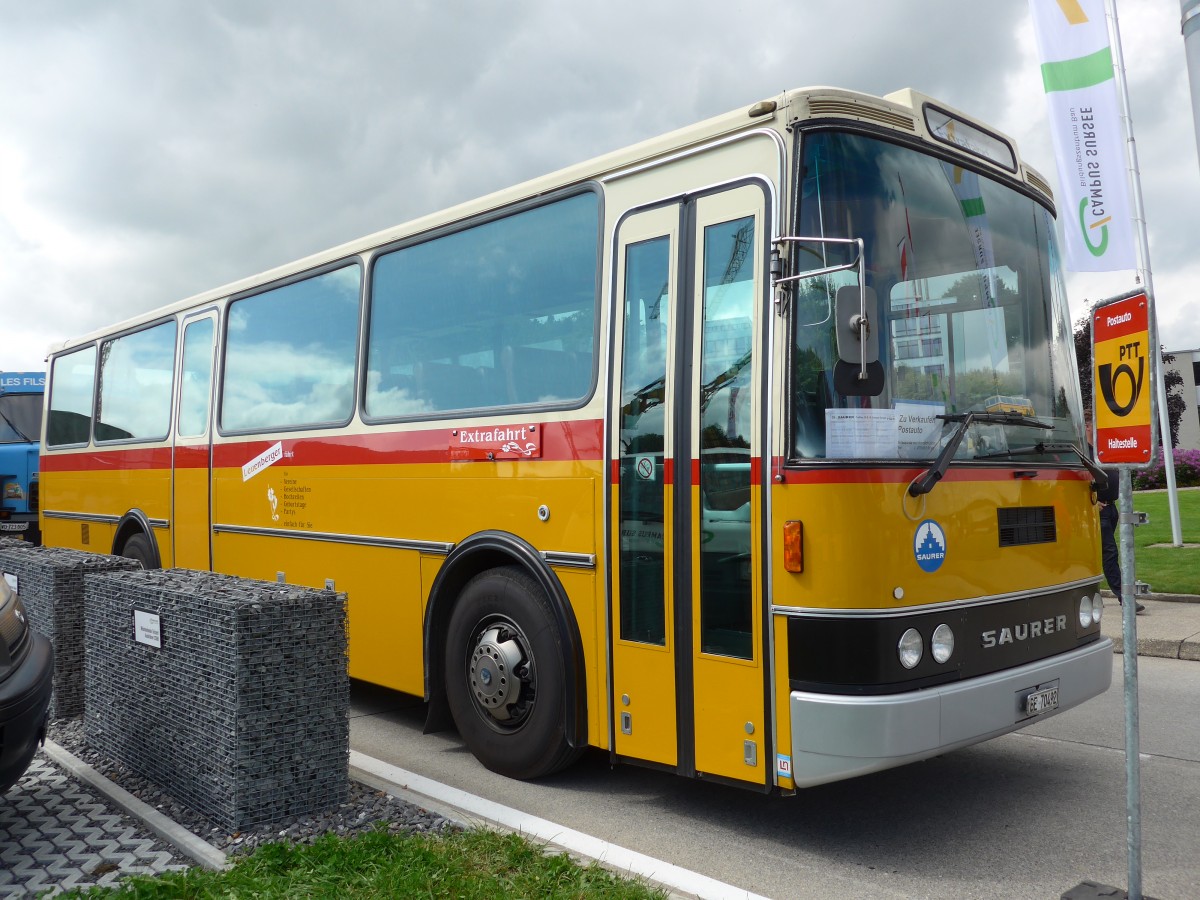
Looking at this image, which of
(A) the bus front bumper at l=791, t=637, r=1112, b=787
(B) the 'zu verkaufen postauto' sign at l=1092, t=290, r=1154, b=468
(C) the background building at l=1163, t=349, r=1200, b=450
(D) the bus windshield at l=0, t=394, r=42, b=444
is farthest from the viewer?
(C) the background building at l=1163, t=349, r=1200, b=450

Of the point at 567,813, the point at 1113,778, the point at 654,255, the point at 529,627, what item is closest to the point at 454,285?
the point at 654,255

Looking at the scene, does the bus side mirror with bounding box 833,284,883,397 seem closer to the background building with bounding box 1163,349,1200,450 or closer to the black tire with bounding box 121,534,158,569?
the black tire with bounding box 121,534,158,569

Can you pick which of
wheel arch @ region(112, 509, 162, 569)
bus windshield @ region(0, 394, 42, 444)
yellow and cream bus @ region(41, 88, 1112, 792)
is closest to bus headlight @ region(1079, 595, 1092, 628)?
yellow and cream bus @ region(41, 88, 1112, 792)

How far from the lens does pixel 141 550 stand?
995 centimetres

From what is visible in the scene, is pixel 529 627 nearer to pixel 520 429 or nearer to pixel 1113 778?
pixel 520 429

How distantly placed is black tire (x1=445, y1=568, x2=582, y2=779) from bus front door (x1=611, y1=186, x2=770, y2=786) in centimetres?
42

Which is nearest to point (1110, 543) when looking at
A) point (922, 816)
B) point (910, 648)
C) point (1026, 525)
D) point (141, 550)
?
point (1026, 525)

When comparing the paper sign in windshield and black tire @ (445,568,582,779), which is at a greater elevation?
the paper sign in windshield

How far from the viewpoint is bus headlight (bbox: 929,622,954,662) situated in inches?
176

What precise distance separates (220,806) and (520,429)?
92.7 inches

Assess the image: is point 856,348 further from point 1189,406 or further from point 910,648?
point 1189,406

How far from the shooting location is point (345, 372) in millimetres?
7371

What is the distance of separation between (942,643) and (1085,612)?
1423 millimetres

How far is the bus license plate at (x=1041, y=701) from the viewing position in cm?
483
